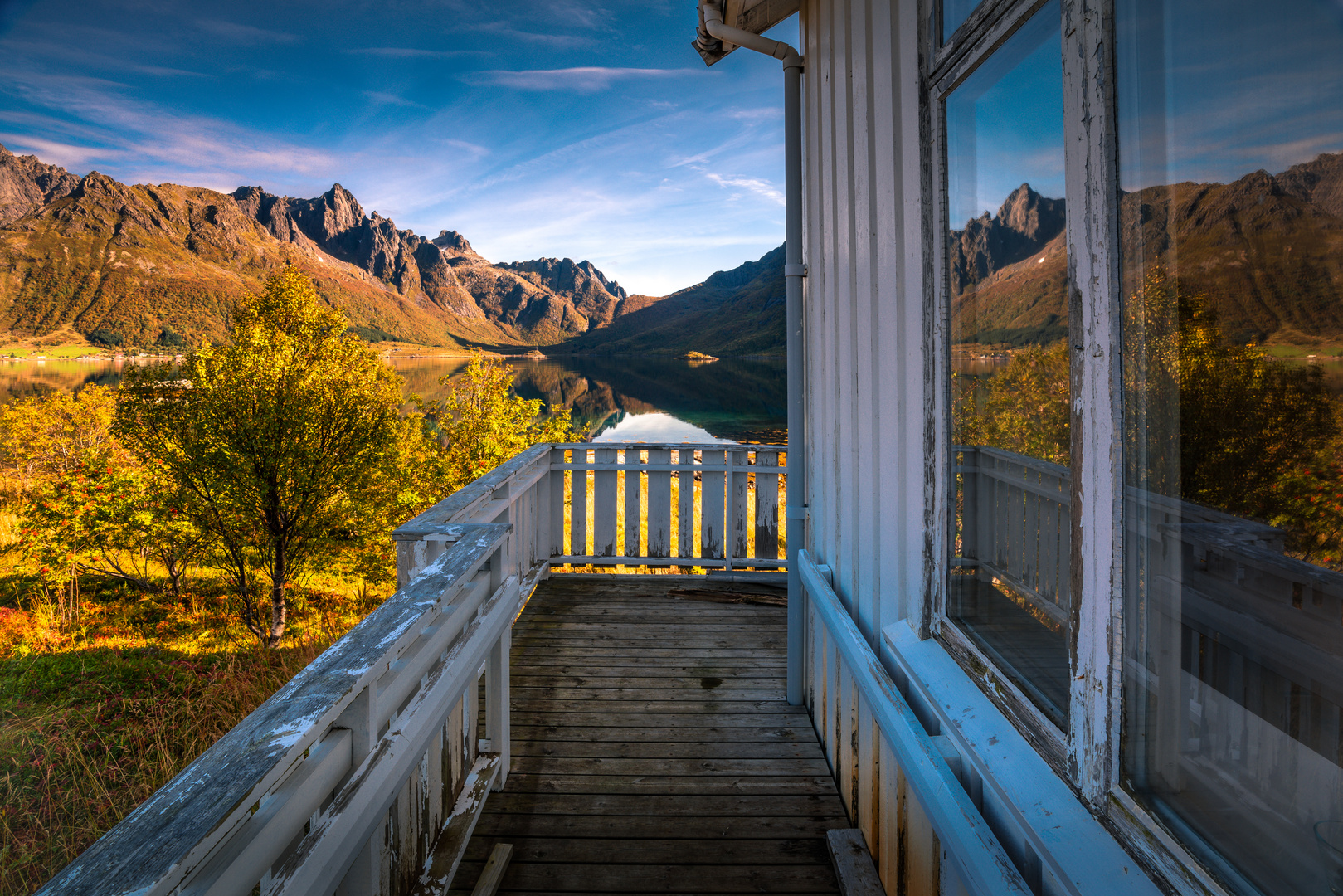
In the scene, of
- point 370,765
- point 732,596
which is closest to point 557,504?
point 732,596

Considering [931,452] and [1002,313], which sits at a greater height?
[1002,313]

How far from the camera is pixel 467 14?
41.6 m

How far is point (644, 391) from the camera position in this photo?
69.0m

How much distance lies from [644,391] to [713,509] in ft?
212

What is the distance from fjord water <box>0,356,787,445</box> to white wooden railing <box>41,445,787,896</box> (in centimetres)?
1905

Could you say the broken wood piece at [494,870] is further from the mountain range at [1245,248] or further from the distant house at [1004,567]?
the mountain range at [1245,248]

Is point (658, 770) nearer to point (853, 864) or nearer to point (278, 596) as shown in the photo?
point (853, 864)

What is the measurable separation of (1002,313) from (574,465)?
12.9 feet

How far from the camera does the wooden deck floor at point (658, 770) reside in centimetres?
197

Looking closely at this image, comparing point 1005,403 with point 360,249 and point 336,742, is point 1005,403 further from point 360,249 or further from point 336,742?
point 360,249

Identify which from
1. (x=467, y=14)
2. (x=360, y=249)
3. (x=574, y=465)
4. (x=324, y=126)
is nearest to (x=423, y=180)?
(x=324, y=126)

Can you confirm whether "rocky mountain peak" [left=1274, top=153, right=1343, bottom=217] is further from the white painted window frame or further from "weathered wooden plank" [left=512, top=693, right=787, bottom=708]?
"weathered wooden plank" [left=512, top=693, right=787, bottom=708]

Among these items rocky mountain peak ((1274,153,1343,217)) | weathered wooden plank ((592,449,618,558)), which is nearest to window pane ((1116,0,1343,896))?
rocky mountain peak ((1274,153,1343,217))

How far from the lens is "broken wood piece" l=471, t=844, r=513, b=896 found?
182 cm
